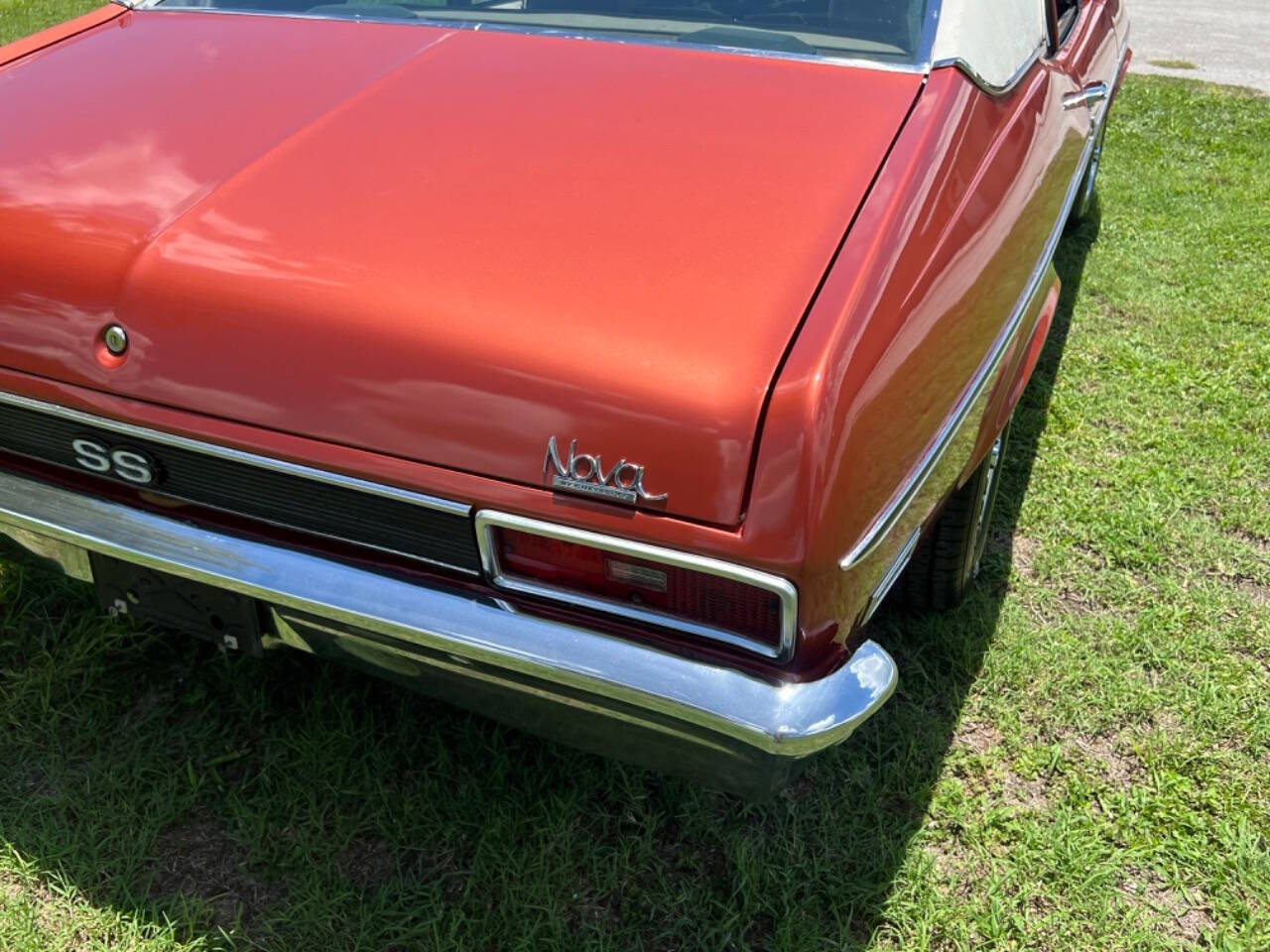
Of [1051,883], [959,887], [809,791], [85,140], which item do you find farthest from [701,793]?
[85,140]

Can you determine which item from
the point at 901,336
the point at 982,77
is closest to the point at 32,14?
the point at 982,77

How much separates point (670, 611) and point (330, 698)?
1095 mm

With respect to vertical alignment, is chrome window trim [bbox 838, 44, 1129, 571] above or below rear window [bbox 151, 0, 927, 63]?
below

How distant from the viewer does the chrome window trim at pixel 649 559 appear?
1.46 meters

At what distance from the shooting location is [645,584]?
5.16 feet

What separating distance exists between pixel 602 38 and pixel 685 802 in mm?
1581

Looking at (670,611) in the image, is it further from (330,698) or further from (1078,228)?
(1078,228)

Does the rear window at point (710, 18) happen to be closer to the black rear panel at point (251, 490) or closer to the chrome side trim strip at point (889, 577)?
the chrome side trim strip at point (889, 577)

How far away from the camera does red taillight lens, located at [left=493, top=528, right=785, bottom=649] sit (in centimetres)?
152

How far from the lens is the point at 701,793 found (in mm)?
2203

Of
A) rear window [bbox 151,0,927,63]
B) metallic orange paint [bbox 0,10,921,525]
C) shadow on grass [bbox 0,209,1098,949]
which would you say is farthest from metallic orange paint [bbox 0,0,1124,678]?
shadow on grass [bbox 0,209,1098,949]

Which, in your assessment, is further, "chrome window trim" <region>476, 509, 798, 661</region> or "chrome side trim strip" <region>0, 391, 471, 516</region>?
"chrome side trim strip" <region>0, 391, 471, 516</region>

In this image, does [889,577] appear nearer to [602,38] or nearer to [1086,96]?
[602,38]

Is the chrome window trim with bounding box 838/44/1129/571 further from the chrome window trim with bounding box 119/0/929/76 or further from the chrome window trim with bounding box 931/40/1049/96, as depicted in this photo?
the chrome window trim with bounding box 119/0/929/76
